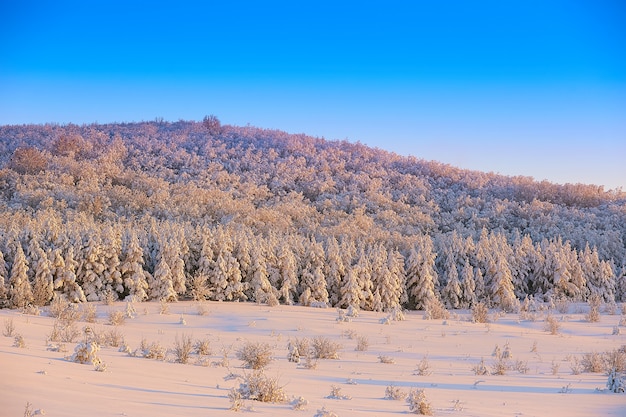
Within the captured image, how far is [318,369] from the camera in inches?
391

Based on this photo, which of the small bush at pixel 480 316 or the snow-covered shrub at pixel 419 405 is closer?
the snow-covered shrub at pixel 419 405

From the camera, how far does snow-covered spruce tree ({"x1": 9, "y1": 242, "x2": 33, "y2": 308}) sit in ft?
52.6

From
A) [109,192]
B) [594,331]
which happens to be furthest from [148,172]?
[594,331]

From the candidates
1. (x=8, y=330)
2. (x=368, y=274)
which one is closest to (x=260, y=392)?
(x=8, y=330)

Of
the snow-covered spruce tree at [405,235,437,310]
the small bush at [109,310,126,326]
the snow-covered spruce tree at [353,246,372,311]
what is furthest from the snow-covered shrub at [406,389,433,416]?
the snow-covered spruce tree at [405,235,437,310]

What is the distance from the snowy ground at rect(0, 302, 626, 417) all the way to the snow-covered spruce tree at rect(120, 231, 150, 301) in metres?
0.93

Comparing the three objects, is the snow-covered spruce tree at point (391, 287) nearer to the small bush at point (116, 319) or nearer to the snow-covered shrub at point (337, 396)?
the small bush at point (116, 319)

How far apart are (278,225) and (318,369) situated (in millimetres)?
21958

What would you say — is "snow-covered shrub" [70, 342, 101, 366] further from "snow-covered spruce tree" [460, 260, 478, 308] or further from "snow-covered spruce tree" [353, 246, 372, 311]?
"snow-covered spruce tree" [460, 260, 478, 308]

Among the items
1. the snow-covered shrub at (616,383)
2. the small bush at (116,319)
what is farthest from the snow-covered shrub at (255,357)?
the small bush at (116,319)

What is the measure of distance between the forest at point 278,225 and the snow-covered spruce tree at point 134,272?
0.20ft

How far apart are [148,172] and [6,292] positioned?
31.2 m

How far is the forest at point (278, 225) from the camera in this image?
61.5 feet

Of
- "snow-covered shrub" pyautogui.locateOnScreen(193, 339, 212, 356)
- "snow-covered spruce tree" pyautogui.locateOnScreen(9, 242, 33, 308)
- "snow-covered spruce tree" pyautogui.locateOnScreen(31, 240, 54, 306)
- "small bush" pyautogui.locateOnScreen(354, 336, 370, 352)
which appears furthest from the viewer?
Answer: "snow-covered spruce tree" pyautogui.locateOnScreen(31, 240, 54, 306)
